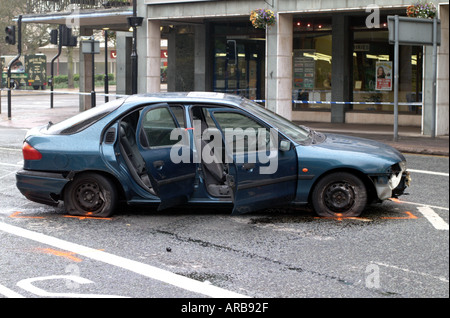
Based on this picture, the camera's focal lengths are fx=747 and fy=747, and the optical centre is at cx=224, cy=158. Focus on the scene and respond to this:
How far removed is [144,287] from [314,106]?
20.5m

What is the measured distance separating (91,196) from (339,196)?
3.00 m

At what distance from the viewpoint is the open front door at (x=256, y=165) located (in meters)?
8.50

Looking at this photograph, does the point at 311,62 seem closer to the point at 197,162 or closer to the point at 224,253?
the point at 197,162

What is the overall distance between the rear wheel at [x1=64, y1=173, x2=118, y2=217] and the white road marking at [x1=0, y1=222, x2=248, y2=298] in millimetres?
791

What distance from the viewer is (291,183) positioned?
8727mm

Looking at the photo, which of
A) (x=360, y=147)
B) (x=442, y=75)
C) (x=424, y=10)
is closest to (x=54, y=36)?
(x=424, y=10)

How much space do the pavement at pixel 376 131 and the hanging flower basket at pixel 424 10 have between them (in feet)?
9.88

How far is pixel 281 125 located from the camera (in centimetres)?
922

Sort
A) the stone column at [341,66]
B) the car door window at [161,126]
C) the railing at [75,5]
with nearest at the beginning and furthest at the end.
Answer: the car door window at [161,126] → the stone column at [341,66] → the railing at [75,5]

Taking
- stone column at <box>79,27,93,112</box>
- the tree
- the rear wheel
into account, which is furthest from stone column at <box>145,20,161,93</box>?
the tree

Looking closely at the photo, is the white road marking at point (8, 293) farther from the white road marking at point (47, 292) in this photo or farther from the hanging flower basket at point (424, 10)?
the hanging flower basket at point (424, 10)

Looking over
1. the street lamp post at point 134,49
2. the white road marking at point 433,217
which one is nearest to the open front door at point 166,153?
the white road marking at point 433,217
